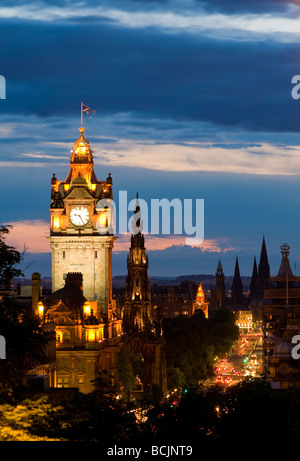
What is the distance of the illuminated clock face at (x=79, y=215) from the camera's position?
166125mm

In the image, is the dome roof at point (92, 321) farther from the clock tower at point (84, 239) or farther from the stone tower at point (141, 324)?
the clock tower at point (84, 239)

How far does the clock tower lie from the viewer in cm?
16525

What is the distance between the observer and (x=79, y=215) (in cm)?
16638

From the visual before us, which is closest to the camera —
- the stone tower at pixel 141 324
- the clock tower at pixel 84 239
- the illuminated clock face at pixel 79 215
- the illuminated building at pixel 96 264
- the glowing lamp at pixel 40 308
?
the glowing lamp at pixel 40 308

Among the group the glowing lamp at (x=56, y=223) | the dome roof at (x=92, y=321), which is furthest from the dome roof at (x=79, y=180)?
the dome roof at (x=92, y=321)

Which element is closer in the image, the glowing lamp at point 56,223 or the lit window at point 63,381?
the lit window at point 63,381

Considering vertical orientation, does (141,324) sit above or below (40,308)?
below

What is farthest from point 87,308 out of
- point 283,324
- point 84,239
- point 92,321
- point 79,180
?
point 283,324

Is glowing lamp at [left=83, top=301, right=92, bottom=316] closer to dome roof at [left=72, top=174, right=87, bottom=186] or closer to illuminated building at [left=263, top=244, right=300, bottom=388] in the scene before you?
illuminated building at [left=263, top=244, right=300, bottom=388]

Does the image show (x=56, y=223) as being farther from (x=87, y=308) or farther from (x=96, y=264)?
(x=87, y=308)

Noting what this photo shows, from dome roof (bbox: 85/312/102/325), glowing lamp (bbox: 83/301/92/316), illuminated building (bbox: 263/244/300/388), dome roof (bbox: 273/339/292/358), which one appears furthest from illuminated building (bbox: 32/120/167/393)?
dome roof (bbox: 273/339/292/358)

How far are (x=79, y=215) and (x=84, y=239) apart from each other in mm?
3270

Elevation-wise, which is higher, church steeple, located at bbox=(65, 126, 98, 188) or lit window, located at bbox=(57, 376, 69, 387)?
church steeple, located at bbox=(65, 126, 98, 188)

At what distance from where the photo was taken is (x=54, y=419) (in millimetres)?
60469
